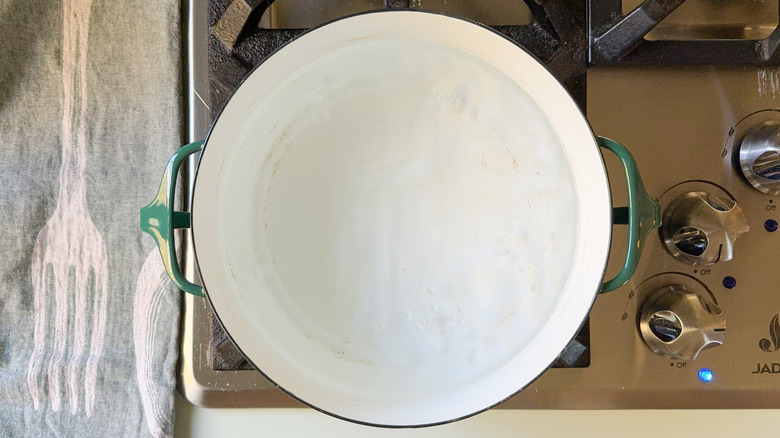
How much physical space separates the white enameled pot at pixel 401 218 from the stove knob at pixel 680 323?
9 centimetres

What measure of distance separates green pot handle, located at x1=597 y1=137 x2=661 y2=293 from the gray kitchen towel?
388 millimetres

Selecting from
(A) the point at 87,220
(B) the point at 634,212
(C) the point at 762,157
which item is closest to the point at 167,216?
(A) the point at 87,220

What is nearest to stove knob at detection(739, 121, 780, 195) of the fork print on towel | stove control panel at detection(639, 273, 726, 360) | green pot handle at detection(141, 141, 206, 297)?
stove control panel at detection(639, 273, 726, 360)

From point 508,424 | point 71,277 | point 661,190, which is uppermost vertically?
point 661,190

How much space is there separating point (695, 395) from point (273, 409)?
405 mm

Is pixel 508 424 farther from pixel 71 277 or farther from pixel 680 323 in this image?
pixel 71 277

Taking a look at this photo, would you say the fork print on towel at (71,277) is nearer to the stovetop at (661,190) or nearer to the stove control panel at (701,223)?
the stovetop at (661,190)

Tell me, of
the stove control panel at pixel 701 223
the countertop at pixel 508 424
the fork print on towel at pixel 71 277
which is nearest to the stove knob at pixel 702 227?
the stove control panel at pixel 701 223

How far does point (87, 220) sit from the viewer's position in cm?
49

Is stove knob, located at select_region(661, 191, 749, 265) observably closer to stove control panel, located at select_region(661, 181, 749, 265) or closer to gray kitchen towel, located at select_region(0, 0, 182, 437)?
stove control panel, located at select_region(661, 181, 749, 265)

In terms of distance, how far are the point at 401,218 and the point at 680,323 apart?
27 cm

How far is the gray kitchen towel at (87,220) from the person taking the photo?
1.58 feet

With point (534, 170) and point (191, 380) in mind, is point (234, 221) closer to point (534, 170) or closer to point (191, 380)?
point (191, 380)

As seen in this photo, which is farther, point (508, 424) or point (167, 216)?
point (508, 424)
